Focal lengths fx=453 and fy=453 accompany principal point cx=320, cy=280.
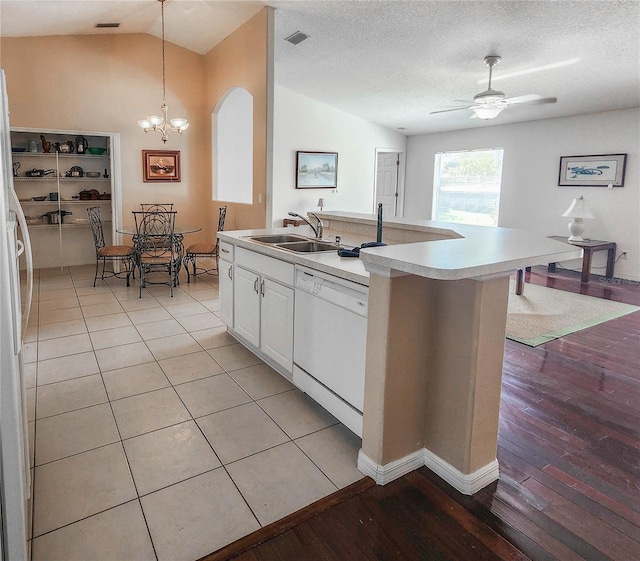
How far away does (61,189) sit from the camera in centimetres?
617

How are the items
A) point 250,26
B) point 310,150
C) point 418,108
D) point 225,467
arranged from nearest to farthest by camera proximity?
point 225,467, point 250,26, point 418,108, point 310,150

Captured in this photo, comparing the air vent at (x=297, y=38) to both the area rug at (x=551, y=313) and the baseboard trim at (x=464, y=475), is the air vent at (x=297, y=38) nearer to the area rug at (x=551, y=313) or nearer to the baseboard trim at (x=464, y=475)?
the area rug at (x=551, y=313)

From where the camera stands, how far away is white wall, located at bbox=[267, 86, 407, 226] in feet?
24.9

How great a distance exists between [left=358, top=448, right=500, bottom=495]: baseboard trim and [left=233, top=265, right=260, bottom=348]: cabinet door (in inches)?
52.8

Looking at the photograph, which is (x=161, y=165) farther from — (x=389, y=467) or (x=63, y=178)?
(x=389, y=467)

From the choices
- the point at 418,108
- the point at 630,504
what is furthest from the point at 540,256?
the point at 418,108

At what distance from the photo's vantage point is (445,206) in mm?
8812

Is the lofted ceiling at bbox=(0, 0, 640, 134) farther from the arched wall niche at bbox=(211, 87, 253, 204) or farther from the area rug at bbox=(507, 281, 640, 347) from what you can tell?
the area rug at bbox=(507, 281, 640, 347)

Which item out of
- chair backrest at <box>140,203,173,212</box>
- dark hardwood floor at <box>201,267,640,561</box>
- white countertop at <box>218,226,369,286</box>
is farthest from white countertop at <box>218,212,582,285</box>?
chair backrest at <box>140,203,173,212</box>

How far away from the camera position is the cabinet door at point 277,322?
274 centimetres

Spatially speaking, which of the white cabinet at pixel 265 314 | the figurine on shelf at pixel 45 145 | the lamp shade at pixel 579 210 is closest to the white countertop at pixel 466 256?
the white cabinet at pixel 265 314

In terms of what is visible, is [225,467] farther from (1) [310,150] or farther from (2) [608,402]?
(1) [310,150]

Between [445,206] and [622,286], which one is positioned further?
[445,206]

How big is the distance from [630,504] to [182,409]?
219 centimetres
